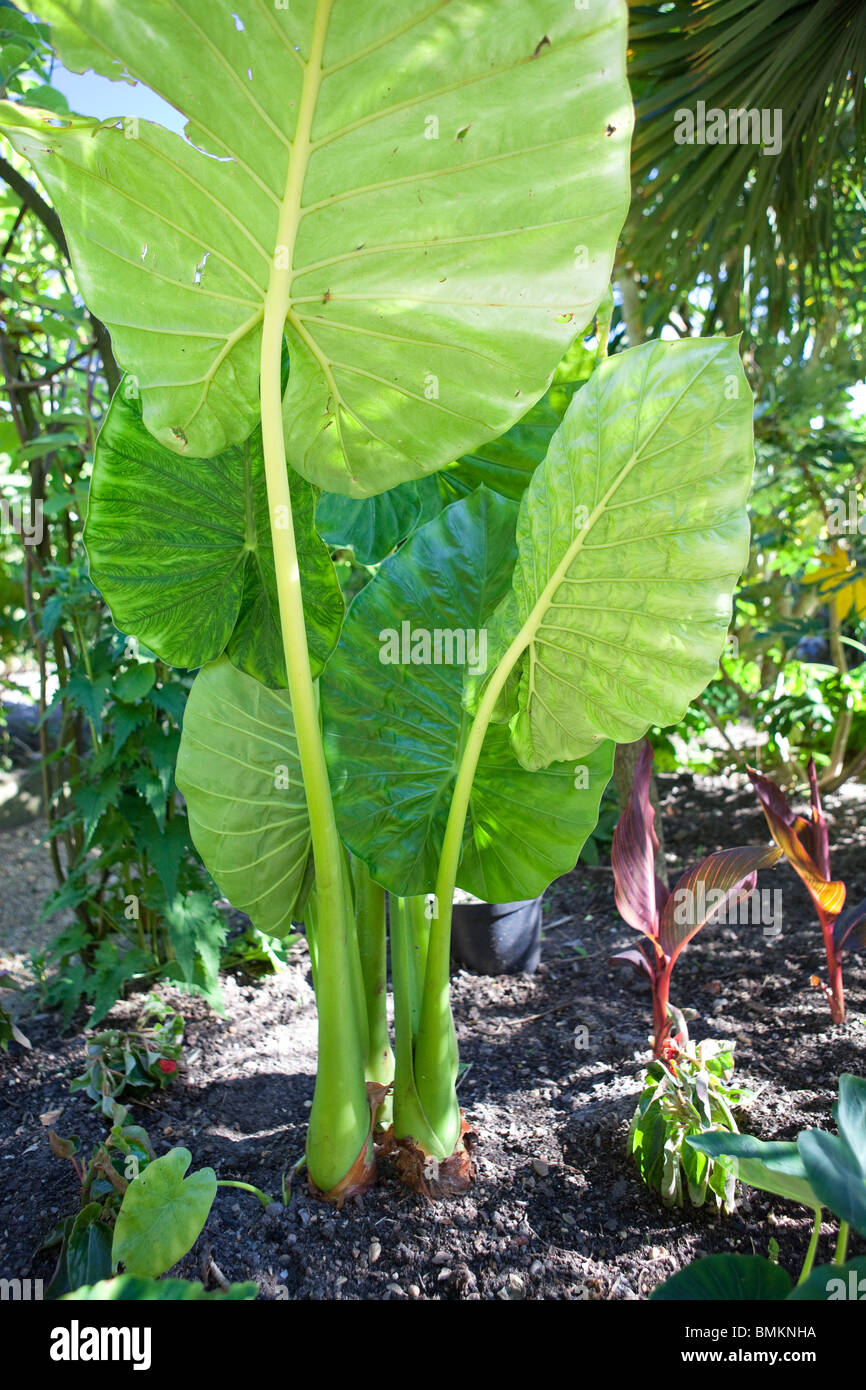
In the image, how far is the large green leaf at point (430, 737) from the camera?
1.33m

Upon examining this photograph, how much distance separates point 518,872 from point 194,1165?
736 mm

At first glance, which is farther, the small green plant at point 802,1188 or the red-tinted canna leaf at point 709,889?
the red-tinted canna leaf at point 709,889

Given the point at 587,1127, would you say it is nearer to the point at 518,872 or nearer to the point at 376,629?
the point at 518,872

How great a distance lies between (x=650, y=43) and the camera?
214 centimetres

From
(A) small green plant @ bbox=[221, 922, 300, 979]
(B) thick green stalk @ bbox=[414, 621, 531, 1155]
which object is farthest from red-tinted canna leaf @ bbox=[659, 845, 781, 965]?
(A) small green plant @ bbox=[221, 922, 300, 979]

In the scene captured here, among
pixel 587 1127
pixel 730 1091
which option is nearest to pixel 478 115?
pixel 730 1091

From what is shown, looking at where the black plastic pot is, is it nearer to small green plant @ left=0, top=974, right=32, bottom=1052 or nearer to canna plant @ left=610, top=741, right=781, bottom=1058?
canna plant @ left=610, top=741, right=781, bottom=1058

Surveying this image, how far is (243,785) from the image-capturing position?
4.48ft

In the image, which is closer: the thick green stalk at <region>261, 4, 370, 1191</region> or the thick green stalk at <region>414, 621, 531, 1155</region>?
the thick green stalk at <region>261, 4, 370, 1191</region>

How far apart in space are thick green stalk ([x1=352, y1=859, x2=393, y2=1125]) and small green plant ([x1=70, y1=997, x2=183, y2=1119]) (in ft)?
1.50

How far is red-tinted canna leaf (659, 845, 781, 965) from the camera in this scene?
1428 mm

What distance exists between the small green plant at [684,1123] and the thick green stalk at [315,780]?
17.1 inches

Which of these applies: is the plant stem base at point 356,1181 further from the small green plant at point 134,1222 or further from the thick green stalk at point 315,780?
the small green plant at point 134,1222

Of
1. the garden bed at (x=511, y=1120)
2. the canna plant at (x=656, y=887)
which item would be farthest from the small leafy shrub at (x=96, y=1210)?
the canna plant at (x=656, y=887)
